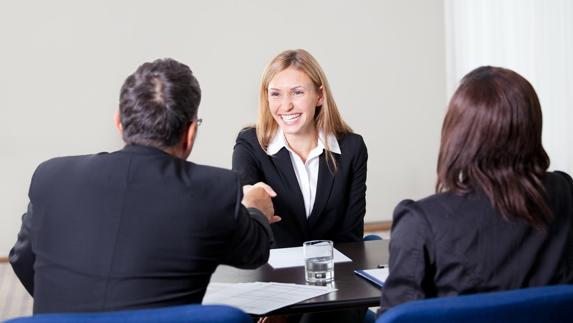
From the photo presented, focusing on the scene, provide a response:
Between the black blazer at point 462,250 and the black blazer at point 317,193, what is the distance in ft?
4.50

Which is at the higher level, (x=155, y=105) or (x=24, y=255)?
(x=155, y=105)

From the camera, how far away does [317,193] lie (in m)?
3.12

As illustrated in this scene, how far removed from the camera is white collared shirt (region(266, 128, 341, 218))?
10.4 feet

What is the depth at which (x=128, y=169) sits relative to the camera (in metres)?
1.76

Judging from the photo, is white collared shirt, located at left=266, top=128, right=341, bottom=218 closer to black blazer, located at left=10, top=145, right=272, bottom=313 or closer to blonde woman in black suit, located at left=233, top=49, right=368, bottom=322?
blonde woman in black suit, located at left=233, top=49, right=368, bottom=322

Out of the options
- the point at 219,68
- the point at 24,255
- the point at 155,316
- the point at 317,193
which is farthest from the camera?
the point at 219,68

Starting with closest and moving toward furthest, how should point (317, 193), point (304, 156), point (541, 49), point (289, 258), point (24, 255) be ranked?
point (24, 255) < point (289, 258) < point (317, 193) < point (304, 156) < point (541, 49)

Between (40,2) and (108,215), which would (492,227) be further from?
(40,2)

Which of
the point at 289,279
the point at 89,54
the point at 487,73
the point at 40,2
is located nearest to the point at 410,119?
the point at 89,54

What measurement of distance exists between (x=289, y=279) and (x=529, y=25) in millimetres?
3591

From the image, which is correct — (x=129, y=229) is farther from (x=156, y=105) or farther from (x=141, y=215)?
(x=156, y=105)

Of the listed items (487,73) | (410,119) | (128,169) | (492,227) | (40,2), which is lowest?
(410,119)

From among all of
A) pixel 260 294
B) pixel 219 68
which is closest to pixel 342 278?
pixel 260 294

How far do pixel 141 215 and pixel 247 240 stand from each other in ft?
0.93
